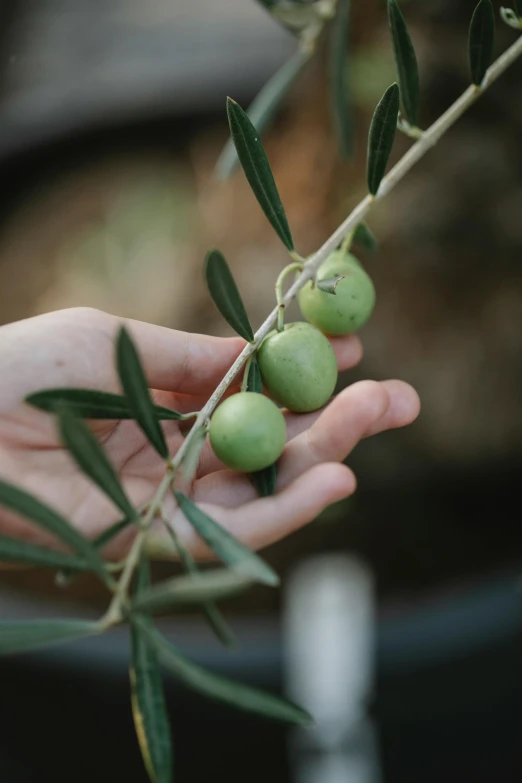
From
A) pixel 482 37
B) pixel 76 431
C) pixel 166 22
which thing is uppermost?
pixel 166 22

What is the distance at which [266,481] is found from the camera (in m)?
0.77

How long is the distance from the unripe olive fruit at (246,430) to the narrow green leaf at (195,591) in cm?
21

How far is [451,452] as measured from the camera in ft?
6.07

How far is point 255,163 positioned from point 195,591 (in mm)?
443

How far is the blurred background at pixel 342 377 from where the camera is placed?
59.2 inches

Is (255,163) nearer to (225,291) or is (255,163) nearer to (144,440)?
(225,291)

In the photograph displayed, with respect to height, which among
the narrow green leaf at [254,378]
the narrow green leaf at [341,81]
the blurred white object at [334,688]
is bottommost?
the blurred white object at [334,688]

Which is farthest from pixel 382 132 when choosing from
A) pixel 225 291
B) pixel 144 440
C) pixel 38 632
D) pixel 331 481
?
pixel 38 632

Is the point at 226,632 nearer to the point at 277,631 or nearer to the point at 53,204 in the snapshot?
the point at 277,631

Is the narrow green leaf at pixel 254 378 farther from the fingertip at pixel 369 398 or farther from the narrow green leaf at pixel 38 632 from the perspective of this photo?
the narrow green leaf at pixel 38 632

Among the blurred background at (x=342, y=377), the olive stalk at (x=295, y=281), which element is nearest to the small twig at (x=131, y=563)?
the olive stalk at (x=295, y=281)

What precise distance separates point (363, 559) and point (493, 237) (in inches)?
34.7

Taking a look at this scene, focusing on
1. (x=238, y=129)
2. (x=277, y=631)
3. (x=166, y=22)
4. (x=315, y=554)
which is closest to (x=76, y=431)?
(x=238, y=129)

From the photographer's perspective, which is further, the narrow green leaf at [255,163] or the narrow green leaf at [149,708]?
the narrow green leaf at [255,163]
